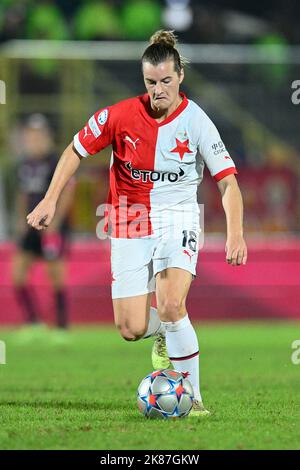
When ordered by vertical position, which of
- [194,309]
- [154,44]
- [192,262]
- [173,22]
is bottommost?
[194,309]

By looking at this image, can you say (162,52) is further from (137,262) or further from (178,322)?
(178,322)

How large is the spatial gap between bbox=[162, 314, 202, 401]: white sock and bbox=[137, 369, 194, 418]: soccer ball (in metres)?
0.28

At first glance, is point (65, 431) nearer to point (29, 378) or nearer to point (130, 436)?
point (130, 436)

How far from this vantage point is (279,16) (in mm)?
19062

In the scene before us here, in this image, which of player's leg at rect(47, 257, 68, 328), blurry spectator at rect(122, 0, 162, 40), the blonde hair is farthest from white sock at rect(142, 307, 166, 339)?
blurry spectator at rect(122, 0, 162, 40)

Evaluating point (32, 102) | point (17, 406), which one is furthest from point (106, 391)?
point (32, 102)

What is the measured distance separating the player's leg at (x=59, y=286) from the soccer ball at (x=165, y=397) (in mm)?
6937

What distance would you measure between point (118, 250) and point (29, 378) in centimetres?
233

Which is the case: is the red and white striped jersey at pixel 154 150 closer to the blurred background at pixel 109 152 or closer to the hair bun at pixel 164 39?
the hair bun at pixel 164 39

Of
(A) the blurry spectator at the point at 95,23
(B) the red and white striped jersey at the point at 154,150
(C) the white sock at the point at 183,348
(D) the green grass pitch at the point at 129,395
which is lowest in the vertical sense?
(D) the green grass pitch at the point at 129,395

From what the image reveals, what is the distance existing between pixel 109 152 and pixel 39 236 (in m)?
2.84

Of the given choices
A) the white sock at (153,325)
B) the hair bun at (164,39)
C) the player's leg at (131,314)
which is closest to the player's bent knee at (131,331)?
the player's leg at (131,314)

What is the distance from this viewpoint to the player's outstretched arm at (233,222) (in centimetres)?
596

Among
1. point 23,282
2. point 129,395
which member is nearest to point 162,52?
point 129,395
